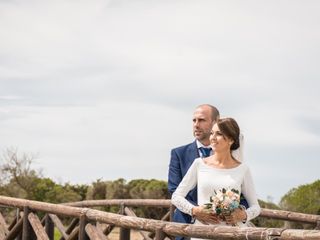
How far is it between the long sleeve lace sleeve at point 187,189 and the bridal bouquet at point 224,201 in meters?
0.24

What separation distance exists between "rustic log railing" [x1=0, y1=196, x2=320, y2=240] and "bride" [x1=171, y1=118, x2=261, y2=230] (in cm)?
18

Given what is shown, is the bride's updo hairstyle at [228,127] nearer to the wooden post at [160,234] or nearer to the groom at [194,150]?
the groom at [194,150]

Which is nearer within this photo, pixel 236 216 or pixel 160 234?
pixel 236 216

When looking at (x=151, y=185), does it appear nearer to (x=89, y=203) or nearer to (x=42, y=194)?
(x=42, y=194)

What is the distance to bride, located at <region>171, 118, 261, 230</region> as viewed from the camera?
5.41 metres

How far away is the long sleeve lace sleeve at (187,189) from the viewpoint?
218 inches

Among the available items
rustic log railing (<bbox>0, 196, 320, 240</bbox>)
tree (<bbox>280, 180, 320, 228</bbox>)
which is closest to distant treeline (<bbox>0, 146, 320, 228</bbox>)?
tree (<bbox>280, 180, 320, 228</bbox>)

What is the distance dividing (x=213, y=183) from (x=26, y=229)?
4.28m

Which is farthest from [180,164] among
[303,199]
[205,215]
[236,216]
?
[303,199]

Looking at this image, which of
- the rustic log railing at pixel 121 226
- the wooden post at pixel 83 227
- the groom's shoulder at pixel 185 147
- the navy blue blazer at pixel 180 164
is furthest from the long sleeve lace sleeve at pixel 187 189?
the wooden post at pixel 83 227

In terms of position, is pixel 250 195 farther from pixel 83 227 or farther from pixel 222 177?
pixel 83 227

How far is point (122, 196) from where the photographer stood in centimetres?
2625

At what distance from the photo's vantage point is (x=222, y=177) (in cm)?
541

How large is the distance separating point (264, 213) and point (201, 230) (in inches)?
174
